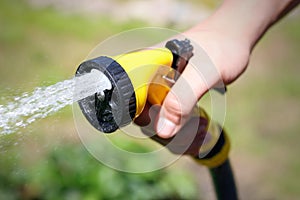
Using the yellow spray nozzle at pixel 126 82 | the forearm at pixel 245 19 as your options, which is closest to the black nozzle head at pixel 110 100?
the yellow spray nozzle at pixel 126 82

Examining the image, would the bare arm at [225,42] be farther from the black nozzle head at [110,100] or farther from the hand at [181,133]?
the black nozzle head at [110,100]

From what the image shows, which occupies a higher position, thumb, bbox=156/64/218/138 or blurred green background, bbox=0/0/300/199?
thumb, bbox=156/64/218/138

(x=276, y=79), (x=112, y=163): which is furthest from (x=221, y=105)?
(x=276, y=79)

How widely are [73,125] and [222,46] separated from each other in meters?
1.46

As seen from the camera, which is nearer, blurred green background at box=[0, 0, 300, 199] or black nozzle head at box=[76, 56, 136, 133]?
black nozzle head at box=[76, 56, 136, 133]

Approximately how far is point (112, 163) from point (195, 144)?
723 mm

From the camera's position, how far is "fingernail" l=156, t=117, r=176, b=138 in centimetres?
96

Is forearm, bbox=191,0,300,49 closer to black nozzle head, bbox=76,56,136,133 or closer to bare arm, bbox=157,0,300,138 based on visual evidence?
bare arm, bbox=157,0,300,138

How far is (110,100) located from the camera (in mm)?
800

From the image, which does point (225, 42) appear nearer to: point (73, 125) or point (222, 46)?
point (222, 46)

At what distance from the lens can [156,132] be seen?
97 cm

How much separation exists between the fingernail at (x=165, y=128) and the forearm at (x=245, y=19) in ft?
0.95

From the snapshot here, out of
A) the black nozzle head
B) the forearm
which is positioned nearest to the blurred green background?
the black nozzle head

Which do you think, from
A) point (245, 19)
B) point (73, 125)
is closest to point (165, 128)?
point (245, 19)
